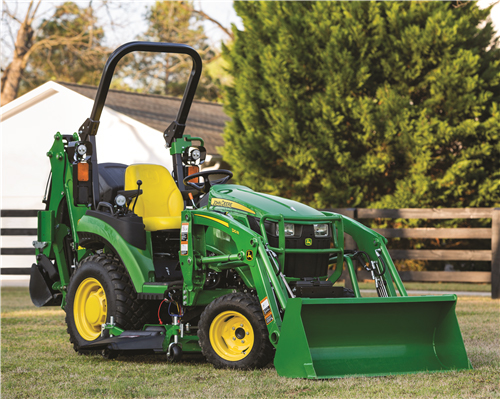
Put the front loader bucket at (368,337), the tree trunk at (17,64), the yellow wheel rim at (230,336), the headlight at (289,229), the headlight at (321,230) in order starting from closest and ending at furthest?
the front loader bucket at (368,337) < the yellow wheel rim at (230,336) < the headlight at (289,229) < the headlight at (321,230) < the tree trunk at (17,64)

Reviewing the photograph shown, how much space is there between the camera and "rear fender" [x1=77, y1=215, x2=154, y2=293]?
6055 mm

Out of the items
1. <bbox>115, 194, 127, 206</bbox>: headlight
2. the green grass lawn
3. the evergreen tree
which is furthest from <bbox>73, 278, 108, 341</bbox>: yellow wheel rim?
the evergreen tree

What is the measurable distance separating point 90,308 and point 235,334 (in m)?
1.55

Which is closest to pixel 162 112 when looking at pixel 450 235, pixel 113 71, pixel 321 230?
pixel 450 235

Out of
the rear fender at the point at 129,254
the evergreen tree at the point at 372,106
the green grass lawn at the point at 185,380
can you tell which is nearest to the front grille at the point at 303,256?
the green grass lawn at the point at 185,380

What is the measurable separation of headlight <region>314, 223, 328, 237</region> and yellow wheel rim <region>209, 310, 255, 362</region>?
0.88m

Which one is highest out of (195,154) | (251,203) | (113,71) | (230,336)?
(113,71)

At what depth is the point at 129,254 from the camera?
6117 mm

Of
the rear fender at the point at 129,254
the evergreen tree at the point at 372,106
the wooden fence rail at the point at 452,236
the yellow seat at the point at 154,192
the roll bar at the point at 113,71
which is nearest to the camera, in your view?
the rear fender at the point at 129,254

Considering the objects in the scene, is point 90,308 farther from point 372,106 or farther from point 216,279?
point 372,106

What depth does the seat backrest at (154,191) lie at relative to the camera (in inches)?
268

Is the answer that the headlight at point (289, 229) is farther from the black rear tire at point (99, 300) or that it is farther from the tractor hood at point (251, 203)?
the black rear tire at point (99, 300)

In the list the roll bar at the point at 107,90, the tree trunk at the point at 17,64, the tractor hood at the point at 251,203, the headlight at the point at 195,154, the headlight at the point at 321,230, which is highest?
the tree trunk at the point at 17,64

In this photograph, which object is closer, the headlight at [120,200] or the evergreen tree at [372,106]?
the headlight at [120,200]
